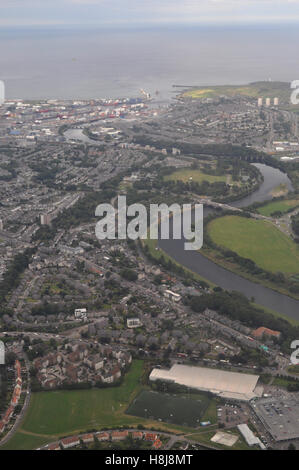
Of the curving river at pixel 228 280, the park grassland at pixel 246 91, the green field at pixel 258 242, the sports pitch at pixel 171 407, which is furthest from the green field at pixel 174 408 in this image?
the park grassland at pixel 246 91

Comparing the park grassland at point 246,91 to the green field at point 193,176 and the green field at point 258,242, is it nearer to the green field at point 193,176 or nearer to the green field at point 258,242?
the green field at point 193,176

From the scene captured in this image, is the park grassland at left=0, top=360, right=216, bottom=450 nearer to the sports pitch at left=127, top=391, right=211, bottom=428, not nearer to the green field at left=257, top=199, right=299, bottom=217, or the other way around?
the sports pitch at left=127, top=391, right=211, bottom=428

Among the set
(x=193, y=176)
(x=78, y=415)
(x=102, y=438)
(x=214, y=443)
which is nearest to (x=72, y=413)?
(x=78, y=415)

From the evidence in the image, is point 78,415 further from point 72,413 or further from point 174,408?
point 174,408

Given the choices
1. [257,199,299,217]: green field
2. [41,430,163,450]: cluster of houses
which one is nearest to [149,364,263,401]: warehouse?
[41,430,163,450]: cluster of houses

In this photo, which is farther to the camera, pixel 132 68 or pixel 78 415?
pixel 132 68

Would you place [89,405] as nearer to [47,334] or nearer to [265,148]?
[47,334]

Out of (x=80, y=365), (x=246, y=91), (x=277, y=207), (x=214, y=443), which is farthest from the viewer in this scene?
(x=246, y=91)

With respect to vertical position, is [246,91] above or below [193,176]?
above
